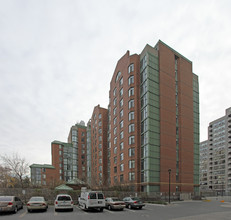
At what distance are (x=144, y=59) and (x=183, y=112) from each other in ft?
53.2

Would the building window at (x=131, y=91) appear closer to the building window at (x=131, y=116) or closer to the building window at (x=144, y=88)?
the building window at (x=144, y=88)

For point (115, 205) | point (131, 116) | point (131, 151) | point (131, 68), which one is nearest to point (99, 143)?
point (131, 151)

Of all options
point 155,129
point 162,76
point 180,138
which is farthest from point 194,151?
point 162,76

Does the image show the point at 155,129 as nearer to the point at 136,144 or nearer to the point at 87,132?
the point at 136,144

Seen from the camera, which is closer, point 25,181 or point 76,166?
point 25,181

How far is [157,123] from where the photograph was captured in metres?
53.7

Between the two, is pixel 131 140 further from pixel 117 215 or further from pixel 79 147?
pixel 79 147

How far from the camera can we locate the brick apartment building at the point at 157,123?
172ft

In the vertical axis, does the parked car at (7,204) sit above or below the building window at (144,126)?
below

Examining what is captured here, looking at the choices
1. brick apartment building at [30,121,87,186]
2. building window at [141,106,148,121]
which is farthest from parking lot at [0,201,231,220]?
brick apartment building at [30,121,87,186]

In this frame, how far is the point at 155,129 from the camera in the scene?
174 ft

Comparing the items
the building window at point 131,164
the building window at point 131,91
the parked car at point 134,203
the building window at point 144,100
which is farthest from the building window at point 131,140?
the parked car at point 134,203

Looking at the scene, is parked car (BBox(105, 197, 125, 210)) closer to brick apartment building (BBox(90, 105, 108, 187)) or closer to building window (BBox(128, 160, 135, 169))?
building window (BBox(128, 160, 135, 169))

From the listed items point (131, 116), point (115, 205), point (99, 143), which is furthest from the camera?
point (99, 143)
